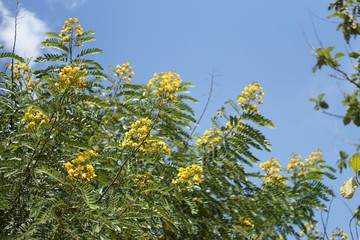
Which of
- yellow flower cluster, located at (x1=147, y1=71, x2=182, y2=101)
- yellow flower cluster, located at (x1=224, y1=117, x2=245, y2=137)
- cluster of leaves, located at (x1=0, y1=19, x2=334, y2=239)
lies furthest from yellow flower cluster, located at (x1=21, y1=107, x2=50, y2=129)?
yellow flower cluster, located at (x1=224, y1=117, x2=245, y2=137)

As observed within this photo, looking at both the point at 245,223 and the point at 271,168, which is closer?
the point at 245,223

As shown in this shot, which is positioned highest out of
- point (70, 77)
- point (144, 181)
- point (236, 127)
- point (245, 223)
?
point (236, 127)

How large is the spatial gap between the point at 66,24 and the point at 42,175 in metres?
1.88

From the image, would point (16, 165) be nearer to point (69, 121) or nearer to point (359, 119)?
point (69, 121)

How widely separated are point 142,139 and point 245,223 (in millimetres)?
1707

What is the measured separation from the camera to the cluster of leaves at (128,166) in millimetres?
3295

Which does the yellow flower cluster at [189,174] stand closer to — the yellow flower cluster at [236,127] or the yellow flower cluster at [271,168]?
the yellow flower cluster at [236,127]

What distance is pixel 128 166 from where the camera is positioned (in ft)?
11.0

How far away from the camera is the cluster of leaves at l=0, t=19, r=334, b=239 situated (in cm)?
329

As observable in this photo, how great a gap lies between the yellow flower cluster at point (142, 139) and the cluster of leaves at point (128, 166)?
25 millimetres

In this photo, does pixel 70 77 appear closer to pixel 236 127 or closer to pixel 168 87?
pixel 168 87

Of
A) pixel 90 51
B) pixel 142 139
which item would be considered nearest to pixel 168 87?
pixel 142 139

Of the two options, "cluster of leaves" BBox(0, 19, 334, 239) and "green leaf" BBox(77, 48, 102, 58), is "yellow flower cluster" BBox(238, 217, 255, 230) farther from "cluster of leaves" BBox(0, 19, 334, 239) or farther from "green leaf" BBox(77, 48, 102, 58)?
"green leaf" BBox(77, 48, 102, 58)

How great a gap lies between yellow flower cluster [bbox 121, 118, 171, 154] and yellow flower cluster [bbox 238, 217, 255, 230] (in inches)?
53.7
